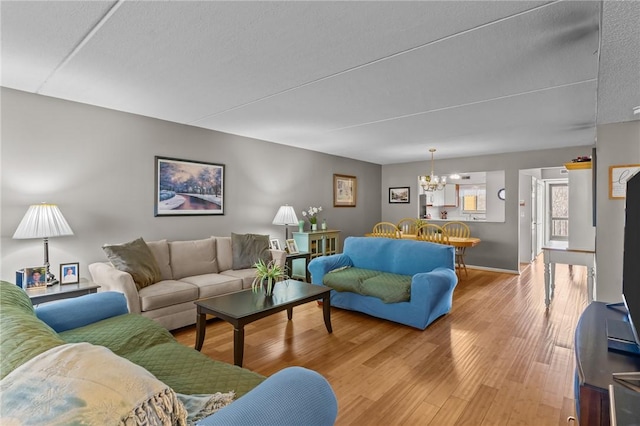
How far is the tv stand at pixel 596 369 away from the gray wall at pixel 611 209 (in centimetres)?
201

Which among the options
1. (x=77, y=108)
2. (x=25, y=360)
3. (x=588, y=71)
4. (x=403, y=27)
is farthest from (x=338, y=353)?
(x=77, y=108)

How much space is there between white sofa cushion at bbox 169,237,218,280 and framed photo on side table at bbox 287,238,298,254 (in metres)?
1.45

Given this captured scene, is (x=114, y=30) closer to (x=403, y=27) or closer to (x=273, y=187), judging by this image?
(x=403, y=27)

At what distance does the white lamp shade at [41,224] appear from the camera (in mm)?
2797

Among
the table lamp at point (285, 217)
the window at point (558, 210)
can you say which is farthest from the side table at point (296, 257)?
the window at point (558, 210)

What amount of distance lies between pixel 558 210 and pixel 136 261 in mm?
10848

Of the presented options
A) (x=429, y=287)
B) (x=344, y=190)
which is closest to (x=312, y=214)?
(x=344, y=190)

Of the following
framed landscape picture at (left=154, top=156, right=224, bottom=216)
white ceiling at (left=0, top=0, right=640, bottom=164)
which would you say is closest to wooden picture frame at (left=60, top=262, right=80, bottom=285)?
framed landscape picture at (left=154, top=156, right=224, bottom=216)

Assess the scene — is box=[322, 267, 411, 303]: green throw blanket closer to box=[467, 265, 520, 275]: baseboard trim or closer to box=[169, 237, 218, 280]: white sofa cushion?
box=[169, 237, 218, 280]: white sofa cushion

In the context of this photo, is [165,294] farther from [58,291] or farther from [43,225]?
[43,225]

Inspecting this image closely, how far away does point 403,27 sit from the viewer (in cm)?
193

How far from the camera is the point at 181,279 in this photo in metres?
3.69

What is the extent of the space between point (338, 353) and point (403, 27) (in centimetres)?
250

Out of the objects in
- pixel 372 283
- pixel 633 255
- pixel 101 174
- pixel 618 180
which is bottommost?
pixel 372 283
